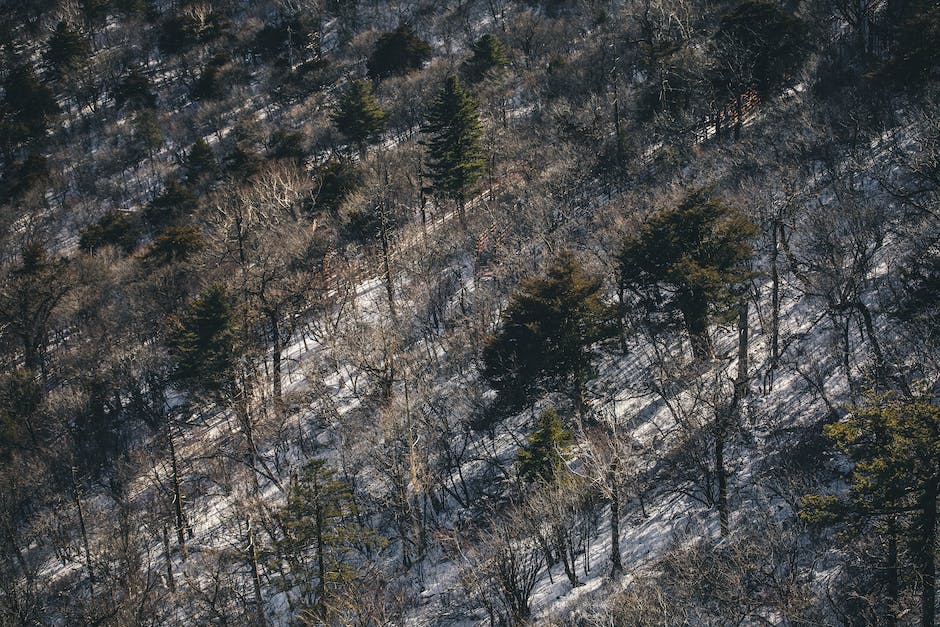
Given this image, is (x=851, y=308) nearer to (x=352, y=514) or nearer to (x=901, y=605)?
(x=901, y=605)

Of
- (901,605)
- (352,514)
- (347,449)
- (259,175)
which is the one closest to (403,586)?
(352,514)

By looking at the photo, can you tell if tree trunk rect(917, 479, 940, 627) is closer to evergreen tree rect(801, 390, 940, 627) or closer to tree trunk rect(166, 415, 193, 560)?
evergreen tree rect(801, 390, 940, 627)

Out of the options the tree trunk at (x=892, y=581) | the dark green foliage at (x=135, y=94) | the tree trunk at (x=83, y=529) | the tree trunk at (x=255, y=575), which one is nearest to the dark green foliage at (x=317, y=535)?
the tree trunk at (x=255, y=575)

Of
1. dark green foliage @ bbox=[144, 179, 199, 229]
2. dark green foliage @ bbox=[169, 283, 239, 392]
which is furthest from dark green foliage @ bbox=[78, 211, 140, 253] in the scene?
dark green foliage @ bbox=[169, 283, 239, 392]

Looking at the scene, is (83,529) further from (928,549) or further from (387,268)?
(928,549)

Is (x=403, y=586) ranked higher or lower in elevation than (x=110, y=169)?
lower

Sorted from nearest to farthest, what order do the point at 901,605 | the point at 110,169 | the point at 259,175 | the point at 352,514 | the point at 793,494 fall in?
the point at 901,605, the point at 793,494, the point at 352,514, the point at 259,175, the point at 110,169

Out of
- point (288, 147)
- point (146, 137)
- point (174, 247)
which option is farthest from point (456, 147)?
point (146, 137)
